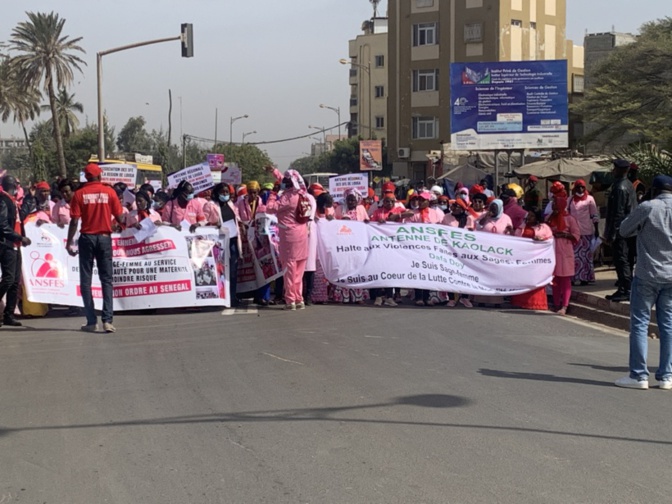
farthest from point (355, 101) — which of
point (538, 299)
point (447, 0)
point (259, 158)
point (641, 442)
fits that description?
point (641, 442)

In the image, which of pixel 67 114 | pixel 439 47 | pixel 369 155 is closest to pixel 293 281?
pixel 369 155

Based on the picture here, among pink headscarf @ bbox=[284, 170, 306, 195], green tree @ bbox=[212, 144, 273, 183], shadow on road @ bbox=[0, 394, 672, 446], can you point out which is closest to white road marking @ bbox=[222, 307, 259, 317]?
pink headscarf @ bbox=[284, 170, 306, 195]

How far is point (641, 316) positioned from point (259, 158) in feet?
251

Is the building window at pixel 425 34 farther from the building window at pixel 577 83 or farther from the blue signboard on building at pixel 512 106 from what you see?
the blue signboard on building at pixel 512 106

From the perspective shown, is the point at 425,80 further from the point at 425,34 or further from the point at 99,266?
the point at 99,266

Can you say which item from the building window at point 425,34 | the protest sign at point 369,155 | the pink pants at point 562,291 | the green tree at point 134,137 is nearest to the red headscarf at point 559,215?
the pink pants at point 562,291

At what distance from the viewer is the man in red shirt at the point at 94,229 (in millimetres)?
10203

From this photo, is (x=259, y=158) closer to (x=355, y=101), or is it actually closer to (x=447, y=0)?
(x=355, y=101)

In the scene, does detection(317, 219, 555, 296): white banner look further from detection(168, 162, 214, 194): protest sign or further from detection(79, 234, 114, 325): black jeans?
detection(79, 234, 114, 325): black jeans

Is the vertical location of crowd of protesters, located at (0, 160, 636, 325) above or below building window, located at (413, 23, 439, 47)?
below

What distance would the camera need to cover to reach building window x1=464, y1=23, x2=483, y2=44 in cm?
4988

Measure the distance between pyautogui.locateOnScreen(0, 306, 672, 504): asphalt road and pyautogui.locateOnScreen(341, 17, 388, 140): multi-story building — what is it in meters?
72.1

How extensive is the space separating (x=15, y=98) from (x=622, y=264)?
174ft

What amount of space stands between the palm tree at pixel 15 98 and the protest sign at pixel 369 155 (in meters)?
26.0
